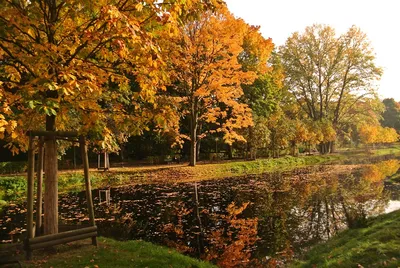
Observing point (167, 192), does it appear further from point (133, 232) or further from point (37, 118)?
point (37, 118)

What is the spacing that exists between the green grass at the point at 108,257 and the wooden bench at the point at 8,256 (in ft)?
0.91

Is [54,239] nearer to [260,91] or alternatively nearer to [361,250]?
[361,250]

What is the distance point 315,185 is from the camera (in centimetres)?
2273

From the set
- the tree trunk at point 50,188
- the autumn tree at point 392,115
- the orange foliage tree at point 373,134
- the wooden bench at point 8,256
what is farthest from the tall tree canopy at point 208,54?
the autumn tree at point 392,115

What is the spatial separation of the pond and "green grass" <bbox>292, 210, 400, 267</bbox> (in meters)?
0.74

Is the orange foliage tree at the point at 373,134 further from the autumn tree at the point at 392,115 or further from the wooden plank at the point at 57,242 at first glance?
the wooden plank at the point at 57,242

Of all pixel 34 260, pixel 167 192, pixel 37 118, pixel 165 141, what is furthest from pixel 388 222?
pixel 165 141

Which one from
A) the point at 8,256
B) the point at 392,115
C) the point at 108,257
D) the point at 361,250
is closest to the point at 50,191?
the point at 8,256

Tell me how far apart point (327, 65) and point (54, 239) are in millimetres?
54314

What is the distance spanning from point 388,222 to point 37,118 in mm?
11610

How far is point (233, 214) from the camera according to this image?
573 inches

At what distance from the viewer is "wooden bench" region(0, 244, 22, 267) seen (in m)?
7.07

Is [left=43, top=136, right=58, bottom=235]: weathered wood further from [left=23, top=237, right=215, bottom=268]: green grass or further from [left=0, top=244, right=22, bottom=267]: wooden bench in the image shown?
[left=0, top=244, right=22, bottom=267]: wooden bench

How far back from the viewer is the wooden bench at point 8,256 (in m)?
7.07
